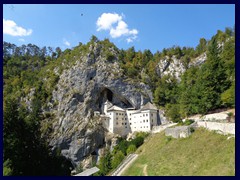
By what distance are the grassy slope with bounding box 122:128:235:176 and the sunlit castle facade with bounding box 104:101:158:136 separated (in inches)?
833

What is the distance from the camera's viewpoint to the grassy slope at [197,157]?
13852 mm

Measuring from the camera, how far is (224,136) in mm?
19188

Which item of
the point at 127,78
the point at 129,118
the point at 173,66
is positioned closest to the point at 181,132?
the point at 129,118

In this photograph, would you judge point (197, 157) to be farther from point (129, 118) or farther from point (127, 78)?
point (127, 78)

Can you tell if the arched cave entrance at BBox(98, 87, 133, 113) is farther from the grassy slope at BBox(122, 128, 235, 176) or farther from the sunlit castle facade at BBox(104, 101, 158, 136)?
the grassy slope at BBox(122, 128, 235, 176)

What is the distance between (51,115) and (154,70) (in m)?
24.6

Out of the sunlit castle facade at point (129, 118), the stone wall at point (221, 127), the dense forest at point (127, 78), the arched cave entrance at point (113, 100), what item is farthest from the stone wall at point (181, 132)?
the arched cave entrance at point (113, 100)

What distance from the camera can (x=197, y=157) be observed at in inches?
672

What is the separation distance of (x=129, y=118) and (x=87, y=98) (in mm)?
9573

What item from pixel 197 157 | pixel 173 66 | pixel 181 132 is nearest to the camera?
pixel 197 157

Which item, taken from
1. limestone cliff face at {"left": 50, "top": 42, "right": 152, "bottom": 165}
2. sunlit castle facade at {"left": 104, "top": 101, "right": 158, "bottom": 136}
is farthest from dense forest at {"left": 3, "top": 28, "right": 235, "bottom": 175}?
sunlit castle facade at {"left": 104, "top": 101, "right": 158, "bottom": 136}
